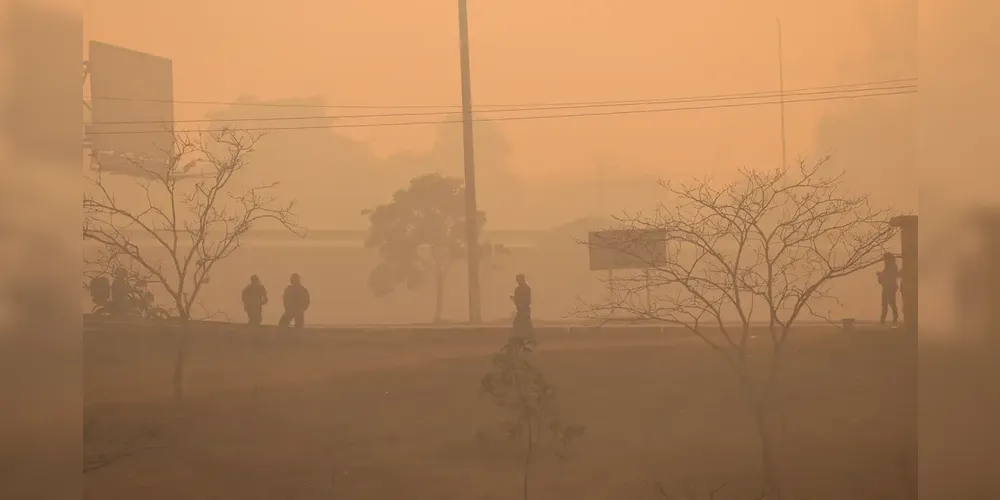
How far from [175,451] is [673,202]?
242 centimetres

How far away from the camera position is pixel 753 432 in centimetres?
307

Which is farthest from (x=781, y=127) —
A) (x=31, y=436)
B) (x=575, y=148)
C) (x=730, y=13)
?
(x=31, y=436)

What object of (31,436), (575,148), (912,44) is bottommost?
(31,436)

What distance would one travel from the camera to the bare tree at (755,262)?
3043 millimetres

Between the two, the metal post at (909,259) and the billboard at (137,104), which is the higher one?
the billboard at (137,104)

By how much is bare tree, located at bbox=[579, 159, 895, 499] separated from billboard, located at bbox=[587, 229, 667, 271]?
0.05 feet

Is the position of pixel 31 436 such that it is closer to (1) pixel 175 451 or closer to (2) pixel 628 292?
(1) pixel 175 451

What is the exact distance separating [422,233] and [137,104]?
4.59 feet

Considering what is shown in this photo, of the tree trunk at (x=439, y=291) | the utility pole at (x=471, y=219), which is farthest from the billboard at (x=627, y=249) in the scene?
the tree trunk at (x=439, y=291)

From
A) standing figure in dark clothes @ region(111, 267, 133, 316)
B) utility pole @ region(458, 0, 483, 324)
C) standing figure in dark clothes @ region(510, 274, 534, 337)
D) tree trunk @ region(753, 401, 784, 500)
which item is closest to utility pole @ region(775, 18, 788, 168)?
tree trunk @ region(753, 401, 784, 500)

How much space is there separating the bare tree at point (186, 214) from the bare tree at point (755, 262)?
1.57m

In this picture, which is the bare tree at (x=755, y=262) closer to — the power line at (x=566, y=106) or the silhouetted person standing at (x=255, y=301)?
the power line at (x=566, y=106)

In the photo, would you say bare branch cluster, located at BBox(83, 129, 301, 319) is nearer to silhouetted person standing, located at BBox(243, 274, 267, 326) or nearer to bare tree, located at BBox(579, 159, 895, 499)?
silhouetted person standing, located at BBox(243, 274, 267, 326)

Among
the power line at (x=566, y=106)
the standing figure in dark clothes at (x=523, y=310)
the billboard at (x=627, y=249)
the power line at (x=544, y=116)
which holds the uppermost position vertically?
the power line at (x=566, y=106)
